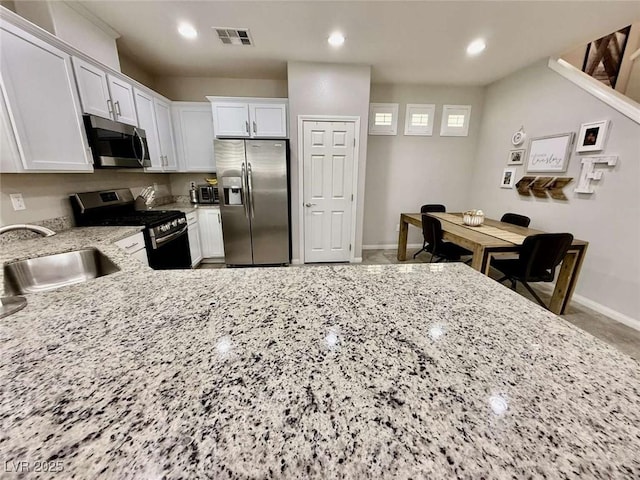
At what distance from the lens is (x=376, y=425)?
427 millimetres

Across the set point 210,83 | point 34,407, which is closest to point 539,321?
point 34,407

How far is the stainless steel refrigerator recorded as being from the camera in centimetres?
314

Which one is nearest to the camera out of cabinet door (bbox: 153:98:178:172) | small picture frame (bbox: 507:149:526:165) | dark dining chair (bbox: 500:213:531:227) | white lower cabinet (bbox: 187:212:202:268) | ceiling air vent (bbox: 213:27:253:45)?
ceiling air vent (bbox: 213:27:253:45)

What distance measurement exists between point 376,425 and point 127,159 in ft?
9.80

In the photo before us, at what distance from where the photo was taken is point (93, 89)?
2.10m

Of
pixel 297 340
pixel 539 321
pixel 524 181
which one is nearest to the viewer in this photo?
pixel 297 340

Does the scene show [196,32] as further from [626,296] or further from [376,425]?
[626,296]

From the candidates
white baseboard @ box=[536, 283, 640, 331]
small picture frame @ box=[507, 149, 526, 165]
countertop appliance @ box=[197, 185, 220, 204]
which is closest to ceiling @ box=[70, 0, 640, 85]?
small picture frame @ box=[507, 149, 526, 165]

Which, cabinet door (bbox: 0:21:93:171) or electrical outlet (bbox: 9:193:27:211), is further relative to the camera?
electrical outlet (bbox: 9:193:27:211)

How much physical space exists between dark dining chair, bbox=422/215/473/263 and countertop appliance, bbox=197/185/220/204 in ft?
9.86

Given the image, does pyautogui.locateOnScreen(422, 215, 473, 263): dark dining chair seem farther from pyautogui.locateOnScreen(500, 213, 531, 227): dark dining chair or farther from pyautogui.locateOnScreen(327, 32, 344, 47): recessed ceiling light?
pyautogui.locateOnScreen(327, 32, 344, 47): recessed ceiling light

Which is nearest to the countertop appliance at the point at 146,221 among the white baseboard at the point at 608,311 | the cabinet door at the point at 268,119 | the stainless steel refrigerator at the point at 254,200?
the stainless steel refrigerator at the point at 254,200

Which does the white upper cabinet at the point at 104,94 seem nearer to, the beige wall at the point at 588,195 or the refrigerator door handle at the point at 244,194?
the refrigerator door handle at the point at 244,194

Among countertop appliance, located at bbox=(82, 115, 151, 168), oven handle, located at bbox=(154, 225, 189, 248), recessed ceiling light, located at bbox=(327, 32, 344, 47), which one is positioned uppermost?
recessed ceiling light, located at bbox=(327, 32, 344, 47)
